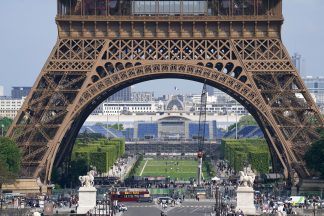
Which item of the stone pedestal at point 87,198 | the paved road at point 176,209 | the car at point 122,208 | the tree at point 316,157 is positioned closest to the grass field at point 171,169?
the paved road at point 176,209

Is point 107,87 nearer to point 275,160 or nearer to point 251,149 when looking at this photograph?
point 275,160

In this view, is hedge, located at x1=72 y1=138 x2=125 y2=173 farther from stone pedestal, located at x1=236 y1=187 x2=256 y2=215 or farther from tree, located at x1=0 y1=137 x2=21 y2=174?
stone pedestal, located at x1=236 y1=187 x2=256 y2=215

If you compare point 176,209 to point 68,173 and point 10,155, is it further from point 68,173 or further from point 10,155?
point 68,173

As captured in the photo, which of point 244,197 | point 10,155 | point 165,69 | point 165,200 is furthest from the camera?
point 165,200

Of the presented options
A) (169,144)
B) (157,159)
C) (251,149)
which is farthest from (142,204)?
(169,144)

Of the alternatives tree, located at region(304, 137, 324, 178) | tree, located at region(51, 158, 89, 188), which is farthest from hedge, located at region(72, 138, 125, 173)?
tree, located at region(304, 137, 324, 178)

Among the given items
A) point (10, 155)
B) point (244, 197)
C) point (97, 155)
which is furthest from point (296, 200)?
point (97, 155)
